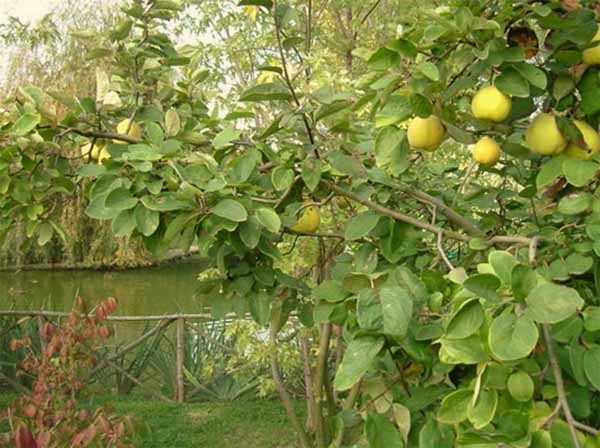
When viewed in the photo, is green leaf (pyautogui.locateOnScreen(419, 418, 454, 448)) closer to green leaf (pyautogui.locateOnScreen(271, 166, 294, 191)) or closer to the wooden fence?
green leaf (pyautogui.locateOnScreen(271, 166, 294, 191))

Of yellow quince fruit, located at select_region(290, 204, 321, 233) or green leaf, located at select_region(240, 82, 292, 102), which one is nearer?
green leaf, located at select_region(240, 82, 292, 102)

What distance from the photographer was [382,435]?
869 millimetres

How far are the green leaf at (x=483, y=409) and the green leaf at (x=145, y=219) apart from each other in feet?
1.85

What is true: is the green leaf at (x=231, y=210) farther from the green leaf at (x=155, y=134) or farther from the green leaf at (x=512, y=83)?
the green leaf at (x=512, y=83)

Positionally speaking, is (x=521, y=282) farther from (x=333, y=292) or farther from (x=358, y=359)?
(x=333, y=292)

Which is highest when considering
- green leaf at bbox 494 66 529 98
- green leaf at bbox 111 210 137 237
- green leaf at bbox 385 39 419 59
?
green leaf at bbox 385 39 419 59

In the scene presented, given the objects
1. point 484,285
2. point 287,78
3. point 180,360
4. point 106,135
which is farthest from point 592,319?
point 180,360

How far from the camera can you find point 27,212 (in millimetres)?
1370

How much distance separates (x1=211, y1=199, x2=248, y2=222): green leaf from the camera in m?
1.00

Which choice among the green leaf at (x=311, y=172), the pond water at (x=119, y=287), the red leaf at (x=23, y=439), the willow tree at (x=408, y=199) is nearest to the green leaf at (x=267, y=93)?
the willow tree at (x=408, y=199)

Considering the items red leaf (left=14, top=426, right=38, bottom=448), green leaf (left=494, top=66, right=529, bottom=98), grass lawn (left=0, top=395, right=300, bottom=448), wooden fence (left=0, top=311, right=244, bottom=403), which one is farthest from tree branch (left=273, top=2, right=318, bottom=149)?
wooden fence (left=0, top=311, right=244, bottom=403)

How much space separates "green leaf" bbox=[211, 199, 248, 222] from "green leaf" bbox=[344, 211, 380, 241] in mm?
219

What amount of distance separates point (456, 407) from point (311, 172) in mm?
500

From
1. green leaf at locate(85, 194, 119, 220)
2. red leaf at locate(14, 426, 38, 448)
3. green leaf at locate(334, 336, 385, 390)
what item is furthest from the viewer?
red leaf at locate(14, 426, 38, 448)
